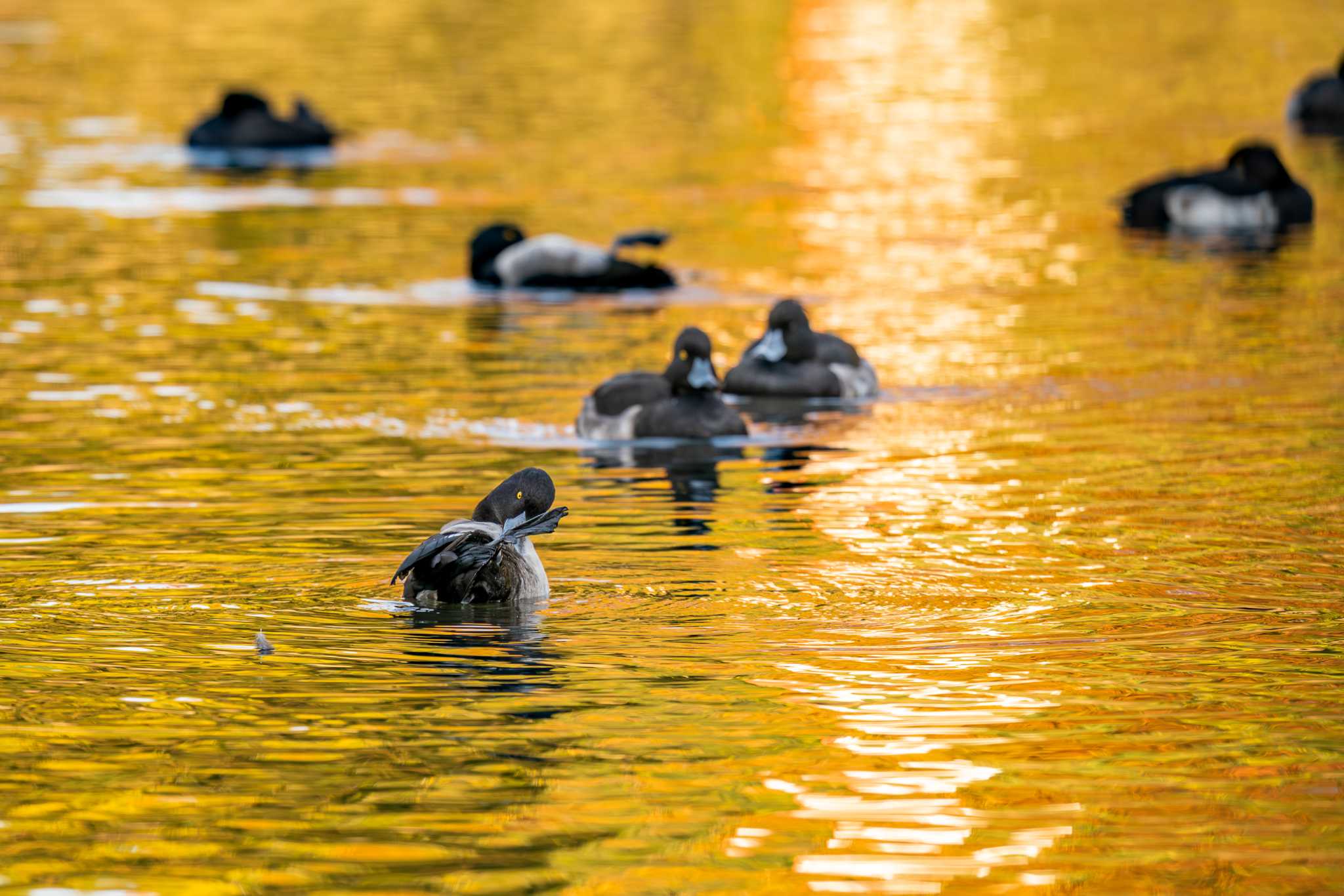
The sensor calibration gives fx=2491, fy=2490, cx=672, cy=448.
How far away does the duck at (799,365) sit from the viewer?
20.8 metres

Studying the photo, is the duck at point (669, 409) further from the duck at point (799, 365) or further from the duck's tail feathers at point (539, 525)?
the duck's tail feathers at point (539, 525)

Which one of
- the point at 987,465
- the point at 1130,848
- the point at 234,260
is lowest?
the point at 1130,848

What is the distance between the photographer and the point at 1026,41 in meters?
66.3

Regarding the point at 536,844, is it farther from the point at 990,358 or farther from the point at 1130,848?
the point at 990,358

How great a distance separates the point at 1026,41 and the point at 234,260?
40.3 m

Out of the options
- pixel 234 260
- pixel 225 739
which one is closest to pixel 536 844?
pixel 225 739

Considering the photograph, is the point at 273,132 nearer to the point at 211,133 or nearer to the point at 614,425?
the point at 211,133

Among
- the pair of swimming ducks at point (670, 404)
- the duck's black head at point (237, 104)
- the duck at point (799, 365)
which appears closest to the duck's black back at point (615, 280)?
the duck at point (799, 365)

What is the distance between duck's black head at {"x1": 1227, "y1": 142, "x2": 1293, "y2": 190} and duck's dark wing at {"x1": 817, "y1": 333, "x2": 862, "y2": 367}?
41.8 feet

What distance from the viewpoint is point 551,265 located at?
2798 cm

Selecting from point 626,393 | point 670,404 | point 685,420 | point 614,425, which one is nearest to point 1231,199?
point 670,404

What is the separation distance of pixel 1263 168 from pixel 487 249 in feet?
35.1

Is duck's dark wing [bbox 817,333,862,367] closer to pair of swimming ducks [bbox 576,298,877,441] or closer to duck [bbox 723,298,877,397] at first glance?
duck [bbox 723,298,877,397]

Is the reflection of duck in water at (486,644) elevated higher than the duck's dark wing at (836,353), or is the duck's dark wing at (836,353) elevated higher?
the duck's dark wing at (836,353)
